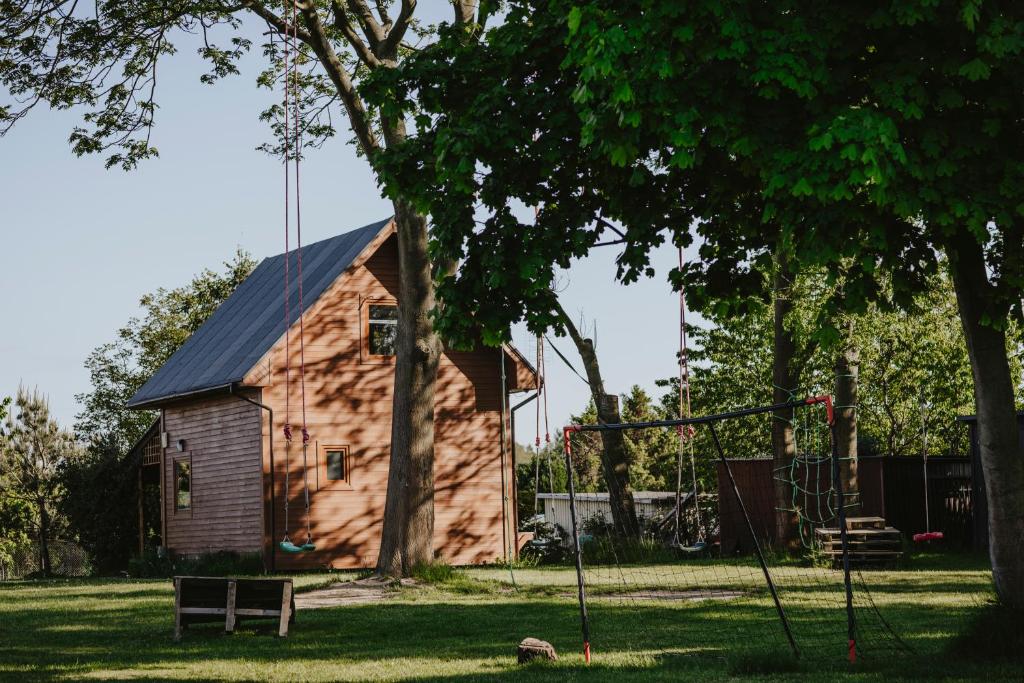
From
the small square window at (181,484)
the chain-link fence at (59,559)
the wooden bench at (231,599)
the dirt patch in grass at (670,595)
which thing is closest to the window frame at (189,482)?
the small square window at (181,484)

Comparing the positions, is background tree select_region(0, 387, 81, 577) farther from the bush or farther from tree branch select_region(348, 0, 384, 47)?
tree branch select_region(348, 0, 384, 47)

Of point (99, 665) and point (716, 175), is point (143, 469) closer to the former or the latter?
point (99, 665)

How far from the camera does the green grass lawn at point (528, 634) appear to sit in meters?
10.5

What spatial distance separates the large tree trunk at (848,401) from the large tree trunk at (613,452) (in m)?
7.04

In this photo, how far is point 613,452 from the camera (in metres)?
32.5

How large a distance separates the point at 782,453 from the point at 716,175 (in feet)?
53.0

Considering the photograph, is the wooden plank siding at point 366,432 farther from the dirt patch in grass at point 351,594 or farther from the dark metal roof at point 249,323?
the dirt patch in grass at point 351,594

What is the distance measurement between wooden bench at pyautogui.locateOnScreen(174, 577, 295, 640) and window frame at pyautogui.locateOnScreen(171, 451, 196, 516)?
56.0 feet

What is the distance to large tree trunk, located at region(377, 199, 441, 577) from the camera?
2042 centimetres

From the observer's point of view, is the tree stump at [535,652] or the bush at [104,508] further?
the bush at [104,508]

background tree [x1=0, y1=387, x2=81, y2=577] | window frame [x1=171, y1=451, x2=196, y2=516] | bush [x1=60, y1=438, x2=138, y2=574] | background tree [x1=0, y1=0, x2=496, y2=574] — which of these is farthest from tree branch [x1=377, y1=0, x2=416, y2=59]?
background tree [x1=0, y1=387, x2=81, y2=577]

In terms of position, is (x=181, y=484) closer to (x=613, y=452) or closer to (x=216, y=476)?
(x=216, y=476)

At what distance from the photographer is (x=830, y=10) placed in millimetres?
8688

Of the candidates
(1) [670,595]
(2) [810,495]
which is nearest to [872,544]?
(2) [810,495]
